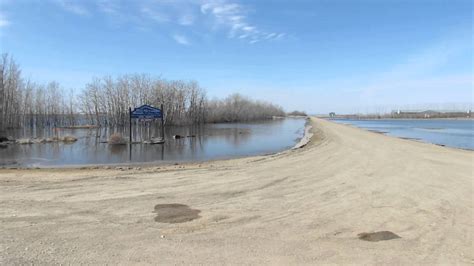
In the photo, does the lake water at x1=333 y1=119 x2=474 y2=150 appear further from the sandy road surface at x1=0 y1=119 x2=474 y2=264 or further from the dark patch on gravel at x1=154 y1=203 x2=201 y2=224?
the dark patch on gravel at x1=154 y1=203 x2=201 y2=224

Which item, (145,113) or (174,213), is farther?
(145,113)

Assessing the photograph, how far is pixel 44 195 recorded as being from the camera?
837cm

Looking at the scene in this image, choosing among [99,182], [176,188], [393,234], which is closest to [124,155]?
[99,182]

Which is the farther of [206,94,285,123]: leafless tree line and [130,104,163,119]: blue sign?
[206,94,285,123]: leafless tree line

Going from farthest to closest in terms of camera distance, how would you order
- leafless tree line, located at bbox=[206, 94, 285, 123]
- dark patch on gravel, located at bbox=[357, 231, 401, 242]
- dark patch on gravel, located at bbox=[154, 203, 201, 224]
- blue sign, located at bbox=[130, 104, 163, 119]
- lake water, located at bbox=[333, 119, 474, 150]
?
leafless tree line, located at bbox=[206, 94, 285, 123], lake water, located at bbox=[333, 119, 474, 150], blue sign, located at bbox=[130, 104, 163, 119], dark patch on gravel, located at bbox=[154, 203, 201, 224], dark patch on gravel, located at bbox=[357, 231, 401, 242]

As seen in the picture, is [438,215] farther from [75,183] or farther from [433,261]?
[75,183]

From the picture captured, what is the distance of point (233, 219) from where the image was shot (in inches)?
267

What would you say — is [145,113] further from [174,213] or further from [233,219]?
[233,219]

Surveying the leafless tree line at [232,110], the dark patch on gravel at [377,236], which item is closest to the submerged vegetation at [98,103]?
the leafless tree line at [232,110]

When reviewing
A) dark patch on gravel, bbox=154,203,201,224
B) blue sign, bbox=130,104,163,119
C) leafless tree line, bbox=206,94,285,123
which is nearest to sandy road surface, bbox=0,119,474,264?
dark patch on gravel, bbox=154,203,201,224

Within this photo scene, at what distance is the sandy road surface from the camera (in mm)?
5080

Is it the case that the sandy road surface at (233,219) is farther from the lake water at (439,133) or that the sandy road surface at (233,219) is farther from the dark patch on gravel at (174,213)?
the lake water at (439,133)

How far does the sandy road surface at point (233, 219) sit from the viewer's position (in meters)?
5.08

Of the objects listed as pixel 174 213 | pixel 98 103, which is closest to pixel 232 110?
pixel 98 103
